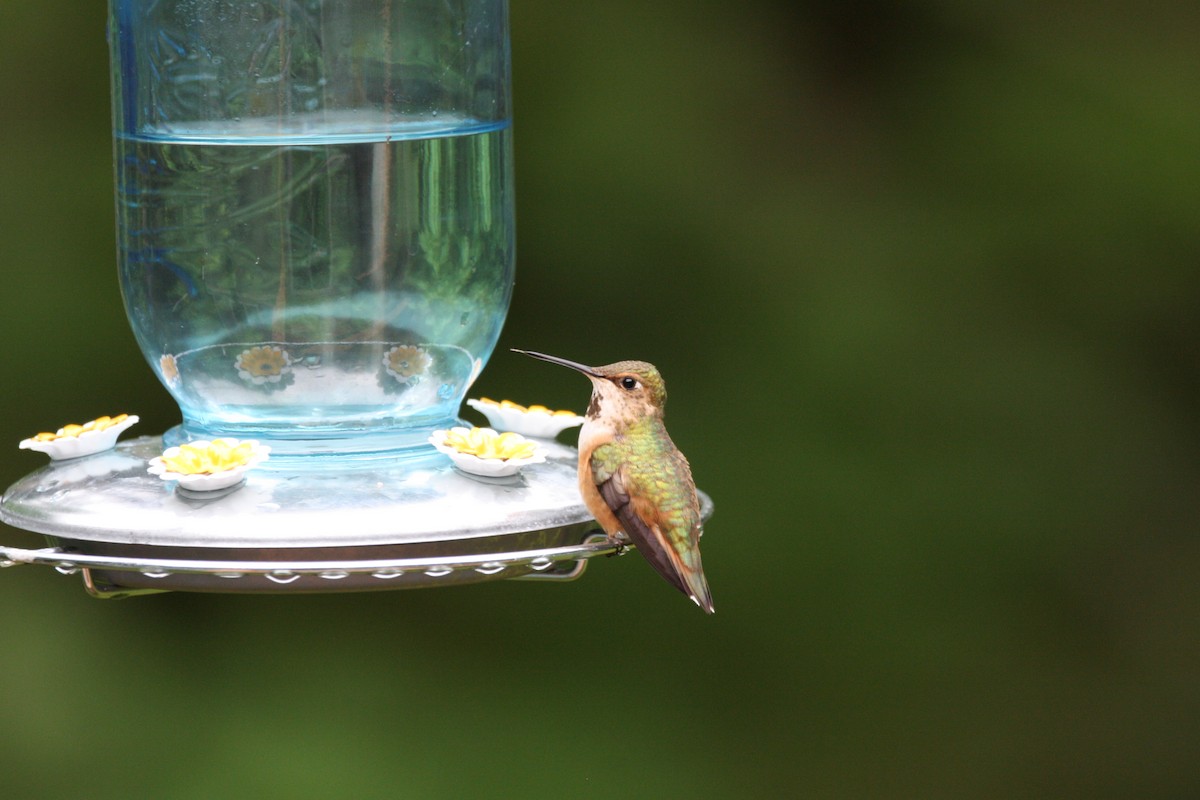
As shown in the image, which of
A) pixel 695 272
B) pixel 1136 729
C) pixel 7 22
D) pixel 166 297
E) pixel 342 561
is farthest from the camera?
pixel 1136 729

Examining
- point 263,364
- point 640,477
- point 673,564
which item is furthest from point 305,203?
point 673,564

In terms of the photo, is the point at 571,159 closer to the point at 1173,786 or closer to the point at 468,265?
the point at 468,265

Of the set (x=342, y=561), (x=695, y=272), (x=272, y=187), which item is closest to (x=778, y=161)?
(x=695, y=272)

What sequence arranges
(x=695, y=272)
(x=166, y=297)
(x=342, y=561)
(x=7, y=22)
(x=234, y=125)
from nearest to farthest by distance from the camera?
(x=342, y=561), (x=234, y=125), (x=166, y=297), (x=7, y=22), (x=695, y=272)

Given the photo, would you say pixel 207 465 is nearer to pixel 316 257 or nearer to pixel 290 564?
pixel 290 564

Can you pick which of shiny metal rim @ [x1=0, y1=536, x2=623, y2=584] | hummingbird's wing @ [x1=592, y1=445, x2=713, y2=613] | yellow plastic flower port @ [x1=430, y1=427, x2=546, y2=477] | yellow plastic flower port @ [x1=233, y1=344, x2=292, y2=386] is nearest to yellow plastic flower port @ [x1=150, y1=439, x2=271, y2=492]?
shiny metal rim @ [x1=0, y1=536, x2=623, y2=584]

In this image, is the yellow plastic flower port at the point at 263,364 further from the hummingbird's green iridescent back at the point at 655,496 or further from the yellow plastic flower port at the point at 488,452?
the hummingbird's green iridescent back at the point at 655,496

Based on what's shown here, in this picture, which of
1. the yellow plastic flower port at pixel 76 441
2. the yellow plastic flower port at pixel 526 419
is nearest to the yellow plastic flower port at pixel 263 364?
the yellow plastic flower port at pixel 76 441
